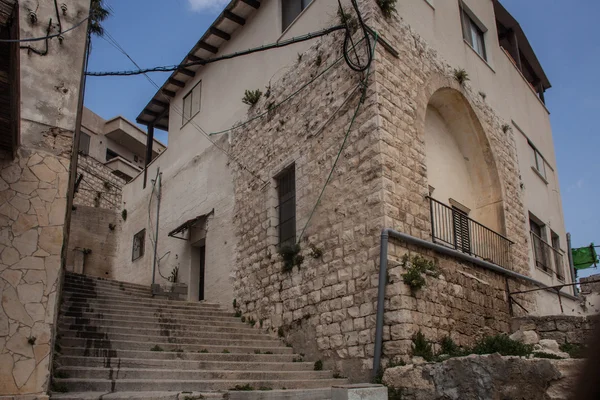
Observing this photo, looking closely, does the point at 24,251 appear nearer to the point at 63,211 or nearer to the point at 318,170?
the point at 63,211

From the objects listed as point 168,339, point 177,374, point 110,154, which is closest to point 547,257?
point 168,339

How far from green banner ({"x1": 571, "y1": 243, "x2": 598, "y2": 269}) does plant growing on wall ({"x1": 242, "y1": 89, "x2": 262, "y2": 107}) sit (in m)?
11.1

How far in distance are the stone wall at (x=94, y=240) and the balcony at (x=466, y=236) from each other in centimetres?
1260

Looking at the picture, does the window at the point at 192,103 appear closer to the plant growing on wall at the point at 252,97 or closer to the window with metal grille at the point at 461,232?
the plant growing on wall at the point at 252,97

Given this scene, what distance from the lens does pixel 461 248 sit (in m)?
9.92

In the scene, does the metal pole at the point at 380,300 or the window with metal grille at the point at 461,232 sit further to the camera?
the window with metal grille at the point at 461,232

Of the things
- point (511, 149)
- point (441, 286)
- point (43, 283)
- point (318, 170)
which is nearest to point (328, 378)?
point (441, 286)

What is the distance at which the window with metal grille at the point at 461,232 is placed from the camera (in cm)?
996

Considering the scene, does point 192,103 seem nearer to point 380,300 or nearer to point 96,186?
point 96,186

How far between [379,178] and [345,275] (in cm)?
165

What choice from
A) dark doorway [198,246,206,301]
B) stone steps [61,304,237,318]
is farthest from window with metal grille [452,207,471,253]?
dark doorway [198,246,206,301]

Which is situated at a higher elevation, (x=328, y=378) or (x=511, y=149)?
(x=511, y=149)

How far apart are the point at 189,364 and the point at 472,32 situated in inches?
417

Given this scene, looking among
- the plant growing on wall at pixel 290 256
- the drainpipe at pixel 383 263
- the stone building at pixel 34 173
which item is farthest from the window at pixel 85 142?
the drainpipe at pixel 383 263
